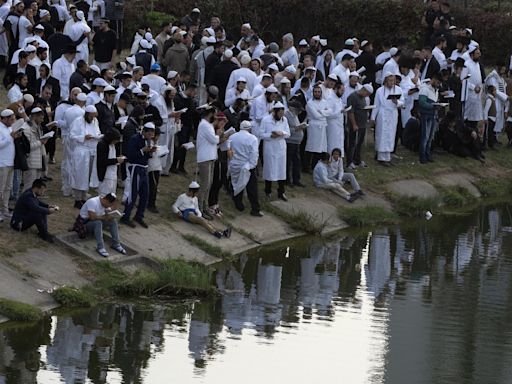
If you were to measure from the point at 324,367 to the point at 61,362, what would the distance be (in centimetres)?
327

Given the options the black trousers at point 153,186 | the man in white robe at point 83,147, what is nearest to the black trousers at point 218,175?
the black trousers at point 153,186

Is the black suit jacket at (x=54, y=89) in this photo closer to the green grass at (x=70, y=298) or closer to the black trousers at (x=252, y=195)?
the black trousers at (x=252, y=195)

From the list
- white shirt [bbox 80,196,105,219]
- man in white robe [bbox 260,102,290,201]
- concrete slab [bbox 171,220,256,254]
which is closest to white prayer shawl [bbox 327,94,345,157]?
man in white robe [bbox 260,102,290,201]

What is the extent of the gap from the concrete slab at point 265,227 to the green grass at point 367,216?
1696 mm

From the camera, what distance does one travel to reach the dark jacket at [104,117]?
23250mm

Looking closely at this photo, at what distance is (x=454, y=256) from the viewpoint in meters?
25.5

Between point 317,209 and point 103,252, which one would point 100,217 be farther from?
point 317,209

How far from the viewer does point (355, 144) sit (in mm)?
29156

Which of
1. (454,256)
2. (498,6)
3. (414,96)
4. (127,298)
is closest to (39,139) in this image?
(127,298)

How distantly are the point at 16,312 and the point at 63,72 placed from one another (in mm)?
8668

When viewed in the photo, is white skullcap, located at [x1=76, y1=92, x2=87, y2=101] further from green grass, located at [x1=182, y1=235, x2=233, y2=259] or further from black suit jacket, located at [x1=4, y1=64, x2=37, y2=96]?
green grass, located at [x1=182, y1=235, x2=233, y2=259]

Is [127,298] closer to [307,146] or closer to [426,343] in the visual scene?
[426,343]

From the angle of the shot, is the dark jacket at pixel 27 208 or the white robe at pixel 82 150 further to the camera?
the white robe at pixel 82 150

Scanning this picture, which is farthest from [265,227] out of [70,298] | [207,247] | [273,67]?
[70,298]
